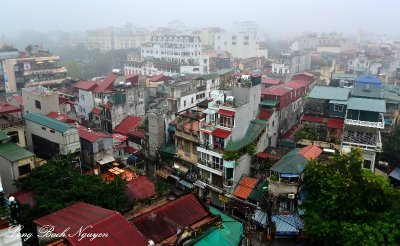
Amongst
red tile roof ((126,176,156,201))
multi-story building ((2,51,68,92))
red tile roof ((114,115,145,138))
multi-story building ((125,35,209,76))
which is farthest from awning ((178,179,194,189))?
multi-story building ((125,35,209,76))

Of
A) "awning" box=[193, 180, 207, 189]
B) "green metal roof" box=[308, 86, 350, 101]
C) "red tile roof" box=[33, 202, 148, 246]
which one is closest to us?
"red tile roof" box=[33, 202, 148, 246]

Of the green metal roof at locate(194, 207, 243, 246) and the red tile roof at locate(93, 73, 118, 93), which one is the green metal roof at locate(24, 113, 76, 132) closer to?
the red tile roof at locate(93, 73, 118, 93)

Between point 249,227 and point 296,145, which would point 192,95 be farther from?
point 249,227

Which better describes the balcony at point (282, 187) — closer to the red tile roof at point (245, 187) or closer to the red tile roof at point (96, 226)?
the red tile roof at point (245, 187)

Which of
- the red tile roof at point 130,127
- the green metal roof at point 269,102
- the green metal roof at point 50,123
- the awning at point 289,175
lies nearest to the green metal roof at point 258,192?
the awning at point 289,175

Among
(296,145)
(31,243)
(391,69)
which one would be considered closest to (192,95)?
(296,145)

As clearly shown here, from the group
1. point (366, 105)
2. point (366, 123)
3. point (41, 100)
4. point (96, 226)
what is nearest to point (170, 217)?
point (96, 226)

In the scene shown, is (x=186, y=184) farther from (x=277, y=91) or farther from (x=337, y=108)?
(x=337, y=108)
